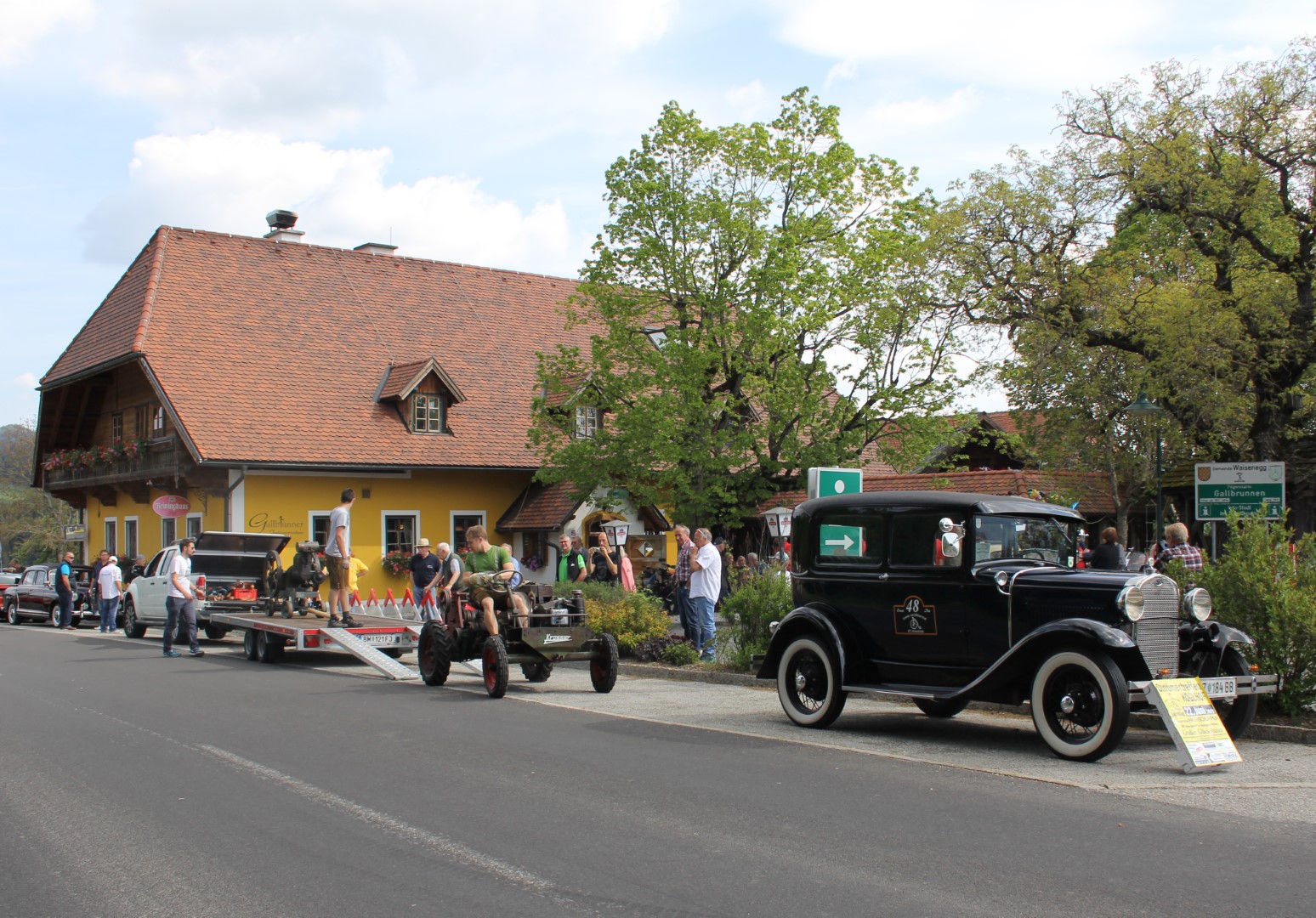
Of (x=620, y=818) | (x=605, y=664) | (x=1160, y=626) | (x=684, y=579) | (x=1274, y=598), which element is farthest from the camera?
(x=684, y=579)

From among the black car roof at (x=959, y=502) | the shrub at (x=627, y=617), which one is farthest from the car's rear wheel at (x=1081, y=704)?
the shrub at (x=627, y=617)

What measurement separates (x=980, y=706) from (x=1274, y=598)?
9.81 ft

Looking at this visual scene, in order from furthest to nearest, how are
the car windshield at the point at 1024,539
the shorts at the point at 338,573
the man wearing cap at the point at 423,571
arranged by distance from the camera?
the man wearing cap at the point at 423,571, the shorts at the point at 338,573, the car windshield at the point at 1024,539

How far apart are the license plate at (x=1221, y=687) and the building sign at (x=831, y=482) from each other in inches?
245

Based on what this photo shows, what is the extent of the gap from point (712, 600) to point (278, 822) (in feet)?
32.2

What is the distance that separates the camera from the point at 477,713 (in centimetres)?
1232

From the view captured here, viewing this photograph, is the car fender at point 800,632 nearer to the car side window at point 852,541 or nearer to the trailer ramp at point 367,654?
the car side window at point 852,541

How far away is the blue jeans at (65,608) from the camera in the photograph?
29.6 m

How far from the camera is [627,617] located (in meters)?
17.3

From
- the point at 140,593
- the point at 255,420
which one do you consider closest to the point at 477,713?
the point at 140,593

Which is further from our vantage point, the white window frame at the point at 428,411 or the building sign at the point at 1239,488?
the white window frame at the point at 428,411

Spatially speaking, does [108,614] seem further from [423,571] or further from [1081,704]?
[1081,704]

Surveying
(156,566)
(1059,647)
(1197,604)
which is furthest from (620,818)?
(156,566)

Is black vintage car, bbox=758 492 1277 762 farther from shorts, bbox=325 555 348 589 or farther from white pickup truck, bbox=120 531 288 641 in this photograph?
white pickup truck, bbox=120 531 288 641
